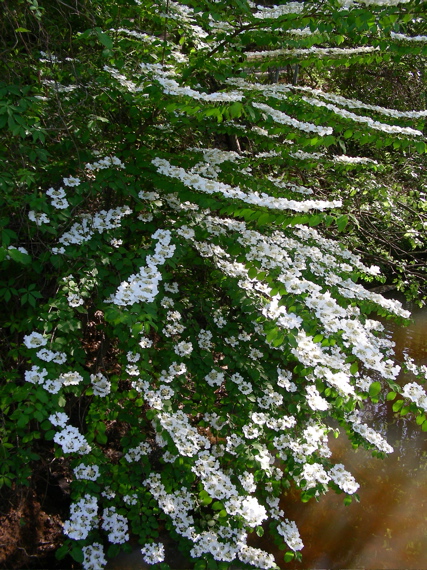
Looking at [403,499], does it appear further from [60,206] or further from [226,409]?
[60,206]

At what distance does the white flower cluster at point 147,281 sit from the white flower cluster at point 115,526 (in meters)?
0.95

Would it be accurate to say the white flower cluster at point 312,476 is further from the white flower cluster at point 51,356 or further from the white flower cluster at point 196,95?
the white flower cluster at point 196,95

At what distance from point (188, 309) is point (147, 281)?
2.43ft

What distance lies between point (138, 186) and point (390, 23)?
131 cm

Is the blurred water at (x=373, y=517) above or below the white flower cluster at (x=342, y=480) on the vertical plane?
below

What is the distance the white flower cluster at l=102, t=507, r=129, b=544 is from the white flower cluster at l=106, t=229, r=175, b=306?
3.12 feet

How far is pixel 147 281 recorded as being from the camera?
69.6 inches

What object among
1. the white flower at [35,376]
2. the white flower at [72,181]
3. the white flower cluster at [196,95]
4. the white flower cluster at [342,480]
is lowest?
the white flower cluster at [342,480]

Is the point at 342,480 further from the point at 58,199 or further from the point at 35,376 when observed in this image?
the point at 58,199

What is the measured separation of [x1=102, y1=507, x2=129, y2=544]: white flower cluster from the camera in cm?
195

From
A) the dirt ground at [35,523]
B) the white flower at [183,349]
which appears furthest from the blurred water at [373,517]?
the white flower at [183,349]

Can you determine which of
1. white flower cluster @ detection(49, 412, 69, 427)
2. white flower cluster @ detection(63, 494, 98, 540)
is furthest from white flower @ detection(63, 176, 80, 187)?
white flower cluster @ detection(63, 494, 98, 540)

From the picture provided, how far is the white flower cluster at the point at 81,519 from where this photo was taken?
1.81 metres

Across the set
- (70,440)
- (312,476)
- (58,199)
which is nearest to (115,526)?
(70,440)
